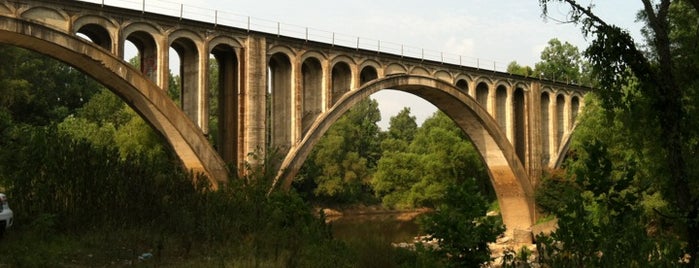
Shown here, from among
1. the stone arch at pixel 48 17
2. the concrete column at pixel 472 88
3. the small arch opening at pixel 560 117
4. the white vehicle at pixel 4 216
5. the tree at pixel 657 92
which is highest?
the stone arch at pixel 48 17

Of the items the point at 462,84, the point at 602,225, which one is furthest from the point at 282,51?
the point at 602,225

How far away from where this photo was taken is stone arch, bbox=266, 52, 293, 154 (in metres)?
22.0

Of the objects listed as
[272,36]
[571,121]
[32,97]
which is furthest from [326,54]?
[32,97]

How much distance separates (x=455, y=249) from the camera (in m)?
5.52

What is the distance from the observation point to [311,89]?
77.2 feet

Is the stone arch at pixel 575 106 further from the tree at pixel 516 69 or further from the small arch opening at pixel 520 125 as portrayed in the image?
the tree at pixel 516 69

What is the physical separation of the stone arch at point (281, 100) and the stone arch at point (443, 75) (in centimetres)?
807

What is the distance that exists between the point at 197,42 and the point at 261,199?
30.4 ft

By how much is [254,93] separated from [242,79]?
1.93 ft

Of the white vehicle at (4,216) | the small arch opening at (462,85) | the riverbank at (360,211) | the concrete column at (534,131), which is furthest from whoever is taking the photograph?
the riverbank at (360,211)

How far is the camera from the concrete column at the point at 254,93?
19922 millimetres

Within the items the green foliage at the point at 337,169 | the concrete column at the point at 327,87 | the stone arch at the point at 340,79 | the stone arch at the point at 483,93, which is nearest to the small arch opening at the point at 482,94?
the stone arch at the point at 483,93

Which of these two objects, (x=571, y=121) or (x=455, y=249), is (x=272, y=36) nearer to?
(x=455, y=249)

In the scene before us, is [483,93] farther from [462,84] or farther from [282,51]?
[282,51]
